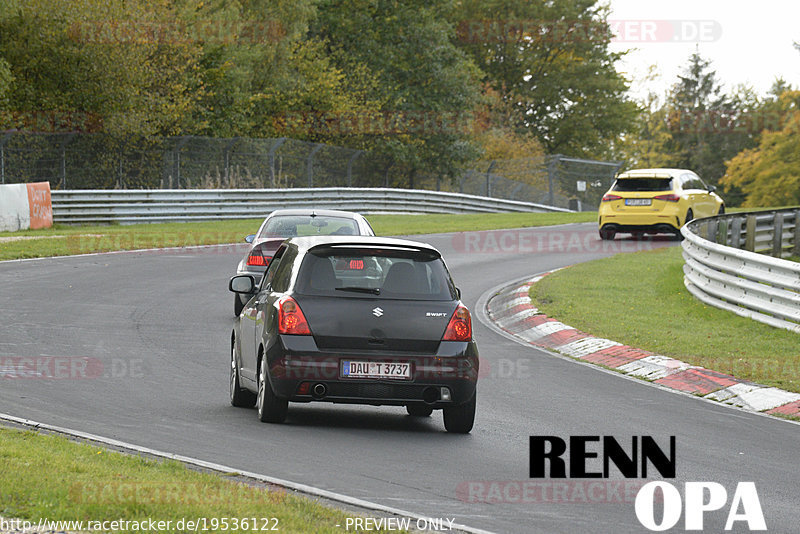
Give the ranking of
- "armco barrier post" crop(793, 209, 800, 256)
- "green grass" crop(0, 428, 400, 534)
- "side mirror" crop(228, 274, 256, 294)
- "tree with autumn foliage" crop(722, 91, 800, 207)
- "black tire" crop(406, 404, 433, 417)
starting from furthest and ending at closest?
1. "tree with autumn foliage" crop(722, 91, 800, 207)
2. "armco barrier post" crop(793, 209, 800, 256)
3. "side mirror" crop(228, 274, 256, 294)
4. "black tire" crop(406, 404, 433, 417)
5. "green grass" crop(0, 428, 400, 534)

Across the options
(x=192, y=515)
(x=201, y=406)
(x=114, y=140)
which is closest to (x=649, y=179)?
(x=114, y=140)

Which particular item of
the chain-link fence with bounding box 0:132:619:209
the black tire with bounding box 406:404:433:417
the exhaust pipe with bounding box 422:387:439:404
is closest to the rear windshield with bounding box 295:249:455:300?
the exhaust pipe with bounding box 422:387:439:404

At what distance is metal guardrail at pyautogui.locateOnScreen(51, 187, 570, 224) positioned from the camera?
111 feet

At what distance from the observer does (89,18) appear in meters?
37.2

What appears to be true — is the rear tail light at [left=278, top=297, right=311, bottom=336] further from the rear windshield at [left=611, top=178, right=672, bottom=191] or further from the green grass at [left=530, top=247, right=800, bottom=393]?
the rear windshield at [left=611, top=178, right=672, bottom=191]

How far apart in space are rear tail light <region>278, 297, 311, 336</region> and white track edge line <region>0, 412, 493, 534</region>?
5.03 ft

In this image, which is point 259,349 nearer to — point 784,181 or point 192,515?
point 192,515

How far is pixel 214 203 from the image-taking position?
36812mm

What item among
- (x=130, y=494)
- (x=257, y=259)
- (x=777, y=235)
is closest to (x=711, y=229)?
(x=777, y=235)

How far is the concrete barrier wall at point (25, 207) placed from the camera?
2948 cm

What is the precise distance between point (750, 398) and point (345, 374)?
423 centimetres

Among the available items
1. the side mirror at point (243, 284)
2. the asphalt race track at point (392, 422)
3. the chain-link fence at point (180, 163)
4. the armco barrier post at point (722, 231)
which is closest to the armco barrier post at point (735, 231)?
the armco barrier post at point (722, 231)

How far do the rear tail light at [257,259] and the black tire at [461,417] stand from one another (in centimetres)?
739

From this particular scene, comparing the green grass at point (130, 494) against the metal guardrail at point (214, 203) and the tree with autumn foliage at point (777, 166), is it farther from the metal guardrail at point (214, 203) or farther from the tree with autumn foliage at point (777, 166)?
the tree with autumn foliage at point (777, 166)
